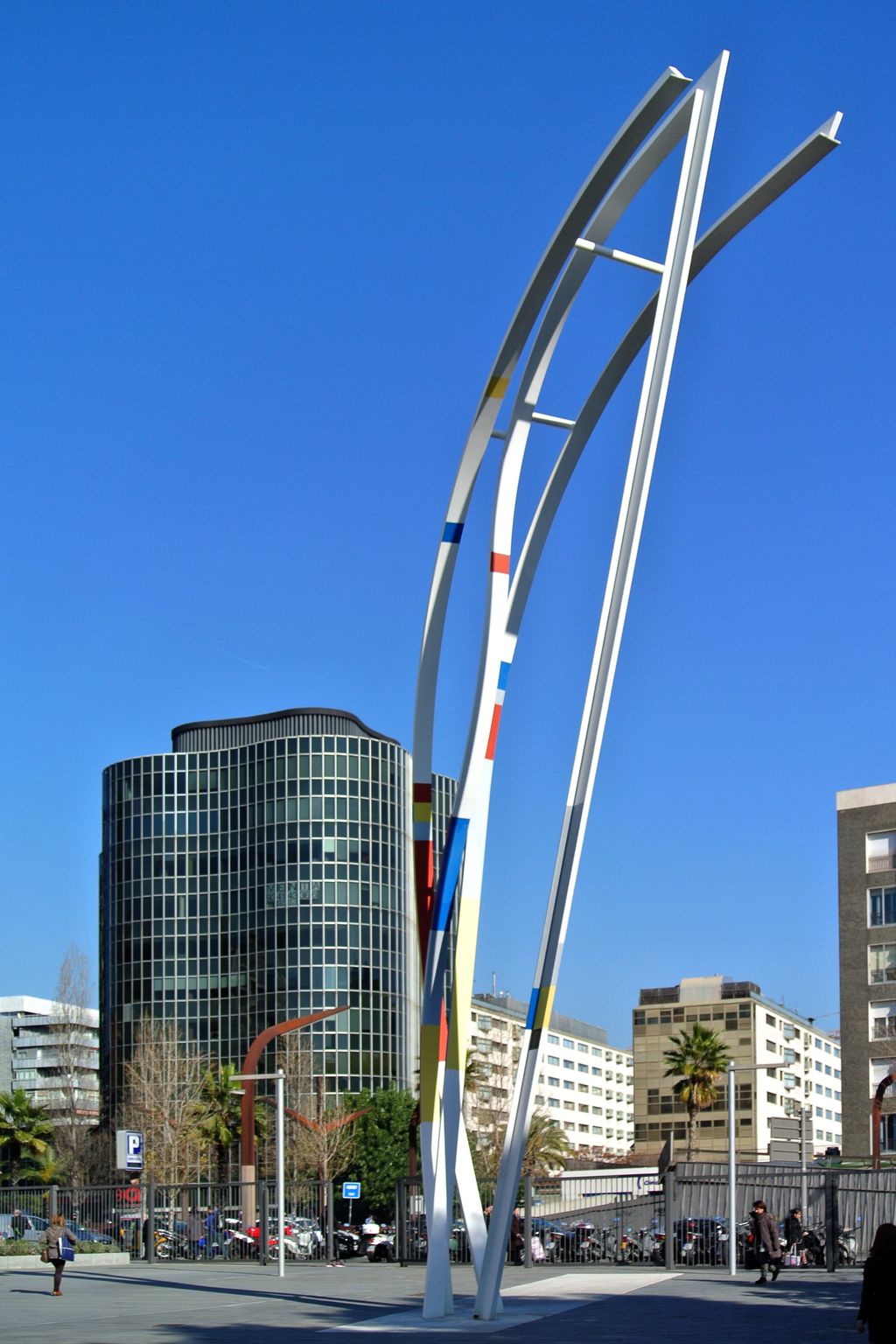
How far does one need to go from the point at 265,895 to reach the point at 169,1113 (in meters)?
37.4

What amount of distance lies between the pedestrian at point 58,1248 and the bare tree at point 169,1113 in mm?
50138

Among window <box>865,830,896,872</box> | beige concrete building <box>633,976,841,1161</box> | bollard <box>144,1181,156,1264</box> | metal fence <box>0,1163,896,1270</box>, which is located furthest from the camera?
beige concrete building <box>633,976,841,1161</box>

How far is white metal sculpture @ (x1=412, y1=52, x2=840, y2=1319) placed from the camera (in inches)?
796

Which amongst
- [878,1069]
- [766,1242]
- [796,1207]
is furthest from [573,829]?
[878,1069]

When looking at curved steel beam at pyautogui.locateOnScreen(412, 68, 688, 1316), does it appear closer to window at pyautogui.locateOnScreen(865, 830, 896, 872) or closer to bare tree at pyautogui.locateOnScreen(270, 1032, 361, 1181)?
window at pyautogui.locateOnScreen(865, 830, 896, 872)

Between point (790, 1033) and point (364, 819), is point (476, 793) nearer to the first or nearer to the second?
point (364, 819)

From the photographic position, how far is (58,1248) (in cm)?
2862

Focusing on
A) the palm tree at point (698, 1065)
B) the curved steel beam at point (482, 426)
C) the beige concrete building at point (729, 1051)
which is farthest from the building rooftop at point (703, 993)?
the curved steel beam at point (482, 426)

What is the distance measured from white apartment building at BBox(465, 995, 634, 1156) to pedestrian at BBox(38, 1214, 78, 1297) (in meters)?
96.9

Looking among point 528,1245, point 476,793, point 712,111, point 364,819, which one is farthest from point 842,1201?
point 364,819

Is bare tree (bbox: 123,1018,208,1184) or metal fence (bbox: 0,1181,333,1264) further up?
metal fence (bbox: 0,1181,333,1264)

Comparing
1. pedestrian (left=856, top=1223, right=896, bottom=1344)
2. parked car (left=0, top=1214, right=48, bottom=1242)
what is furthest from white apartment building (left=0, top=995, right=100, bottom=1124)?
pedestrian (left=856, top=1223, right=896, bottom=1344)

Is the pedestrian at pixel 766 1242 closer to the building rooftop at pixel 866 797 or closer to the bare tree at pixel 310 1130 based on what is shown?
the building rooftop at pixel 866 797

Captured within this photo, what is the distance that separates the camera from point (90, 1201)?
1651 inches
